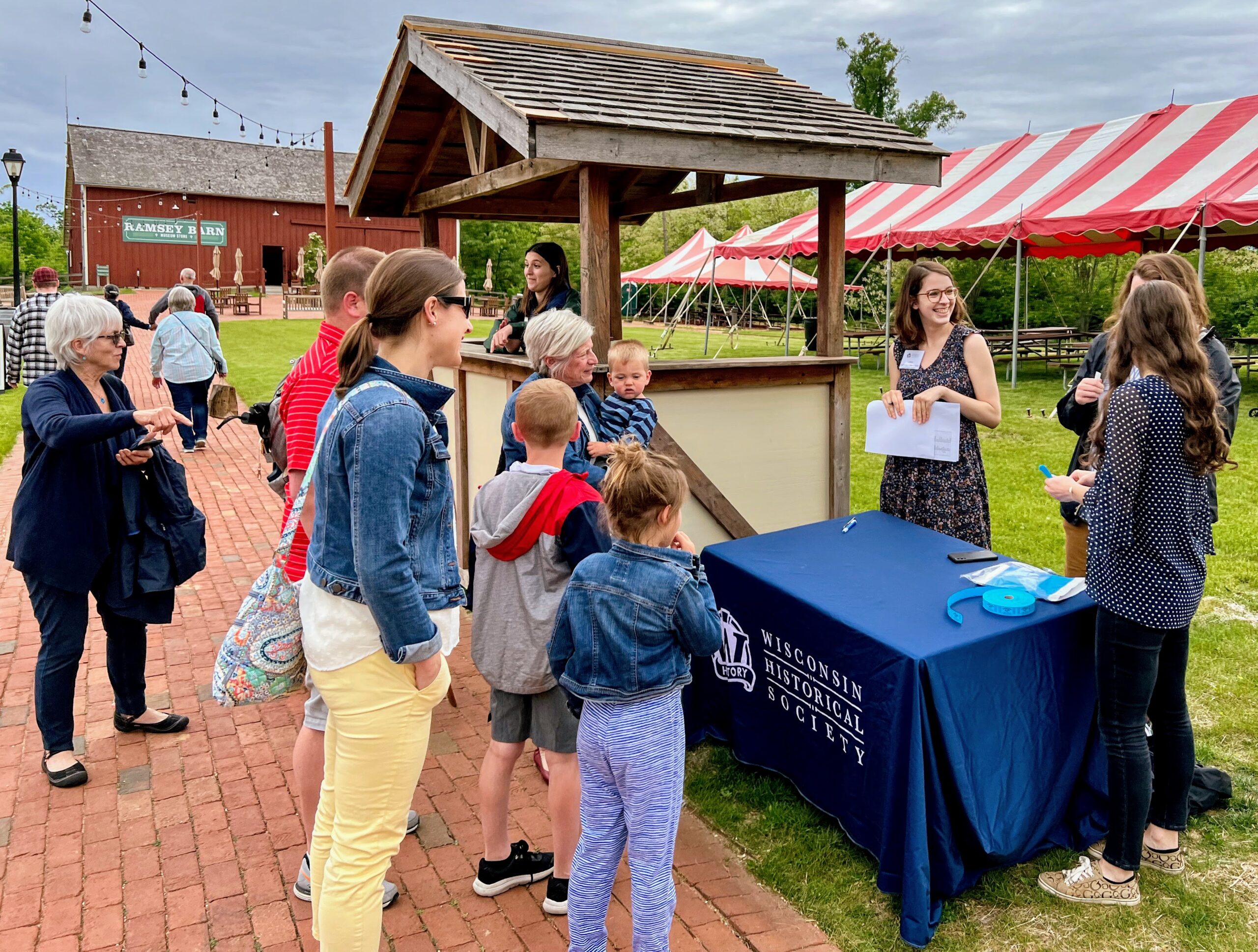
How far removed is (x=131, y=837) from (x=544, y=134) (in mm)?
3140

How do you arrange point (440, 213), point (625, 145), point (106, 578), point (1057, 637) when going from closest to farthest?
point (1057, 637), point (106, 578), point (625, 145), point (440, 213)

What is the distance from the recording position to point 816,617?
10.4ft

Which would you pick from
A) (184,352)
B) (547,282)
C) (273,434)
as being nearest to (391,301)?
(273,434)

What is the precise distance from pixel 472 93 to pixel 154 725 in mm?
3261

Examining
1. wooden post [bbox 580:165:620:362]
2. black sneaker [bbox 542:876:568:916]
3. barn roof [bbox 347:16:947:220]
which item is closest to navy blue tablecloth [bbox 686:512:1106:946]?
black sneaker [bbox 542:876:568:916]

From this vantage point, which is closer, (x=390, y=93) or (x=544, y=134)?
(x=544, y=134)

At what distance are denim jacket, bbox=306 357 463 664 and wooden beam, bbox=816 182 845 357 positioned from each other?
10.8ft

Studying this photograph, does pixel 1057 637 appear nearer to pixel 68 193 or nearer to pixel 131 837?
pixel 131 837

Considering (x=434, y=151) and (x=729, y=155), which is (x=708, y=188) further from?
(x=434, y=151)

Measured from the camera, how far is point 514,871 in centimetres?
312

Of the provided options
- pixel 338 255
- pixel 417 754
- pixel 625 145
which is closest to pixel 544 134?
pixel 625 145

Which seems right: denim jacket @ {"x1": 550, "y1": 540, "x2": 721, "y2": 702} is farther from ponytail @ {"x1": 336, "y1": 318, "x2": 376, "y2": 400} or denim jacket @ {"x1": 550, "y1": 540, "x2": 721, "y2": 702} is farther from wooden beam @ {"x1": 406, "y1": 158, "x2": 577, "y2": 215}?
wooden beam @ {"x1": 406, "y1": 158, "x2": 577, "y2": 215}

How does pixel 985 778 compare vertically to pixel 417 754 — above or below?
below

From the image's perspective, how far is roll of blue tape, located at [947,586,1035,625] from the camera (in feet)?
9.82
